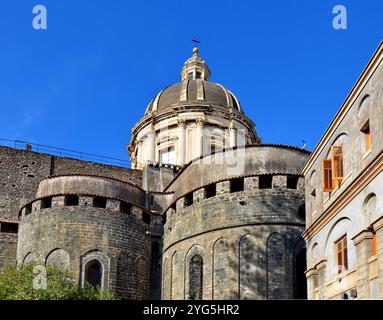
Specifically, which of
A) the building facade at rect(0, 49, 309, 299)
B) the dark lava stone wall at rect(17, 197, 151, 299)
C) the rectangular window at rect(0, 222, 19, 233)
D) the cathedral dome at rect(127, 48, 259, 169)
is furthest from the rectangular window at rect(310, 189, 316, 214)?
the cathedral dome at rect(127, 48, 259, 169)

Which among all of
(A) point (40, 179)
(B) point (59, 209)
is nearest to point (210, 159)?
(B) point (59, 209)

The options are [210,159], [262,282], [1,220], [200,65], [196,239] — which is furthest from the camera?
[200,65]

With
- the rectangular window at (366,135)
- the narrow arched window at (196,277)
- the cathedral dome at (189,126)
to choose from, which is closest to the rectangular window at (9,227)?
the cathedral dome at (189,126)

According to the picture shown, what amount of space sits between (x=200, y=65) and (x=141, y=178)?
14.1 m

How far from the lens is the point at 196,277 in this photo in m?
34.6

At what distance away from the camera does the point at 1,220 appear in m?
41.2

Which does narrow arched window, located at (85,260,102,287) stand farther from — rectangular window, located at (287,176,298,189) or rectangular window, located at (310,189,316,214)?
rectangular window, located at (310,189,316,214)

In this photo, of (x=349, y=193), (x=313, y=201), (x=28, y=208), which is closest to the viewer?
(x=349, y=193)

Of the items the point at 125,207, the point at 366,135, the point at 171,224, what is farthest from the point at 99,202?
the point at 366,135

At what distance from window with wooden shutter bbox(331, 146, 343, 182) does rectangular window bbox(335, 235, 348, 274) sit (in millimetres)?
2026

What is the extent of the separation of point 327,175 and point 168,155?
26570 mm

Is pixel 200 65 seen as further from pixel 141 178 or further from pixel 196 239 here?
pixel 196 239

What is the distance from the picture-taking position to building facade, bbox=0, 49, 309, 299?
32.7 m

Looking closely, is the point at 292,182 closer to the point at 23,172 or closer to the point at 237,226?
the point at 237,226
